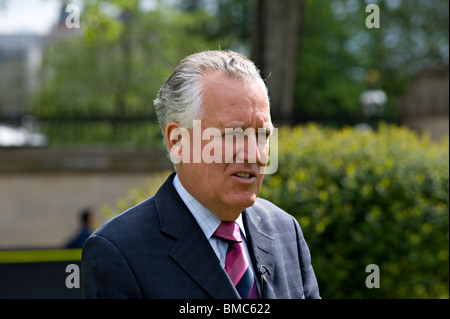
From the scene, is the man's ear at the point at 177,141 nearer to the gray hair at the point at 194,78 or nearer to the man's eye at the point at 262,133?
the gray hair at the point at 194,78

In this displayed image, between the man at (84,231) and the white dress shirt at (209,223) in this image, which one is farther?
the man at (84,231)

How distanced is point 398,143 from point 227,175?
4.96 m

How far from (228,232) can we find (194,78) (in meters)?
0.55

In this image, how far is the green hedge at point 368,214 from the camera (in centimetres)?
602

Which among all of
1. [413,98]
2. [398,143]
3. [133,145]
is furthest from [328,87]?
[398,143]

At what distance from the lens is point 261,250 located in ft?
8.02

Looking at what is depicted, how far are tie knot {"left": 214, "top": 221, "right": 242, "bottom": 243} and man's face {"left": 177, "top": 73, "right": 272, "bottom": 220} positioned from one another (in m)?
0.12

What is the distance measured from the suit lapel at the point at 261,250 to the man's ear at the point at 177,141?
348 millimetres

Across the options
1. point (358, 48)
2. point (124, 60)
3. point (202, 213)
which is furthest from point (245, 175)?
point (358, 48)

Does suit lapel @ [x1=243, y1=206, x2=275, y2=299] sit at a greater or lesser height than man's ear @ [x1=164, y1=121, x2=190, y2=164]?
lesser

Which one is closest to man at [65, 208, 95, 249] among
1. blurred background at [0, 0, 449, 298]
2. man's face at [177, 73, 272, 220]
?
blurred background at [0, 0, 449, 298]

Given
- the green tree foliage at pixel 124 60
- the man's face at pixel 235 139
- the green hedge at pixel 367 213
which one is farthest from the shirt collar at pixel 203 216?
the green tree foliage at pixel 124 60

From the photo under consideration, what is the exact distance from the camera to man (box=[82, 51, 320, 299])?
2.21 metres

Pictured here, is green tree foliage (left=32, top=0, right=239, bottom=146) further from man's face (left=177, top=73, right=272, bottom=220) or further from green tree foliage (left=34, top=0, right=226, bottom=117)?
man's face (left=177, top=73, right=272, bottom=220)
